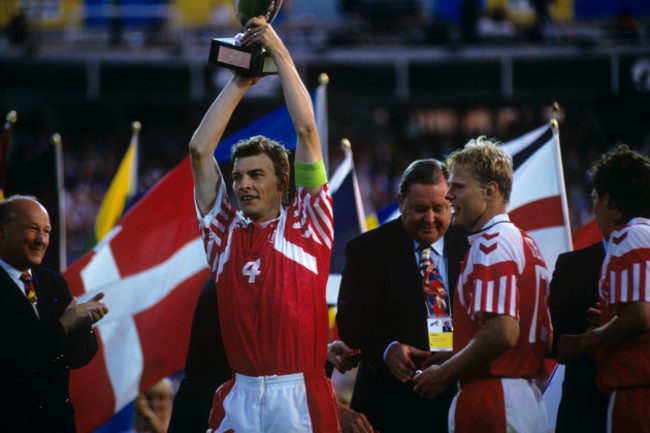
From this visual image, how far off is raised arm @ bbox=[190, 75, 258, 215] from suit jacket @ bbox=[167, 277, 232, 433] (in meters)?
0.78

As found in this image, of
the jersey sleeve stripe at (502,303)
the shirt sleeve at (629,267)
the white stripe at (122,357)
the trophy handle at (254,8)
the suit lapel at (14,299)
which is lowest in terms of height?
the white stripe at (122,357)

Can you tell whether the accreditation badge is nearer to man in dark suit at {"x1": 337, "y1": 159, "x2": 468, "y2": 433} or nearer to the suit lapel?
man in dark suit at {"x1": 337, "y1": 159, "x2": 468, "y2": 433}

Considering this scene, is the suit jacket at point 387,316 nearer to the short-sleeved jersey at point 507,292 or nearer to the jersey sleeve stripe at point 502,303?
the short-sleeved jersey at point 507,292

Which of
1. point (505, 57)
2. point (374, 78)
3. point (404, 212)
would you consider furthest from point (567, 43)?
point (404, 212)

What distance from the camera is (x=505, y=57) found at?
16.7 meters

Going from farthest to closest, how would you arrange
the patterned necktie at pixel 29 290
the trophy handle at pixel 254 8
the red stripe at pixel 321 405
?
the patterned necktie at pixel 29 290 < the trophy handle at pixel 254 8 < the red stripe at pixel 321 405

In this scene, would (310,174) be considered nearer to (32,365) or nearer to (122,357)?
(32,365)

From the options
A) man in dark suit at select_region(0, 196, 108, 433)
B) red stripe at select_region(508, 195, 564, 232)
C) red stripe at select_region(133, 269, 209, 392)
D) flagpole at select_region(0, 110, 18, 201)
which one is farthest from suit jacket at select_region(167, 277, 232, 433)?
flagpole at select_region(0, 110, 18, 201)

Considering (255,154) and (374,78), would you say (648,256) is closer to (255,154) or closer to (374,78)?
(255,154)

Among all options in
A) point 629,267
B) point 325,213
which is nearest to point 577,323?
point 629,267

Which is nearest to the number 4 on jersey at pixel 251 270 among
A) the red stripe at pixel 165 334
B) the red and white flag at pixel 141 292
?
the red and white flag at pixel 141 292

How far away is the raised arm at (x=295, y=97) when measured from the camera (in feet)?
10.5

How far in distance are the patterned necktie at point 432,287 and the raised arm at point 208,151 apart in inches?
42.2

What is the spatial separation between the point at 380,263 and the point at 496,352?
105 cm
